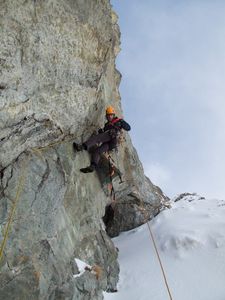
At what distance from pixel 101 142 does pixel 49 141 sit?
78.5 inches

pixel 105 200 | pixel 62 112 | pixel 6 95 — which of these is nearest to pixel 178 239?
pixel 105 200

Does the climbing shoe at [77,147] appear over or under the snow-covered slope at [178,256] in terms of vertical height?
over

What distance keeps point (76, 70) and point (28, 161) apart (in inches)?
85.0

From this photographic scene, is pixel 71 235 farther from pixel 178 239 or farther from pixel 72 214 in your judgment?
pixel 178 239

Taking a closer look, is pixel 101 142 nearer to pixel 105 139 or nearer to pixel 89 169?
pixel 105 139

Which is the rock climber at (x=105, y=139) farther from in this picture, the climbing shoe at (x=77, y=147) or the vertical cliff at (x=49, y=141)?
the vertical cliff at (x=49, y=141)

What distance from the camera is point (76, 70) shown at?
8.62 m

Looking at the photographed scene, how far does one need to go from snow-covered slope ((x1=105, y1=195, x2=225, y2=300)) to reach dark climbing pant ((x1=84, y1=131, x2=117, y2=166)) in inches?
142

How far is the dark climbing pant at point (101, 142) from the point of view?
9977mm

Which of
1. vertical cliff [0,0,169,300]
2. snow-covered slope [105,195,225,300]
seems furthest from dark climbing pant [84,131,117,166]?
snow-covered slope [105,195,225,300]

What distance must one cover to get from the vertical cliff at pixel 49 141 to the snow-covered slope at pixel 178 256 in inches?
40.2

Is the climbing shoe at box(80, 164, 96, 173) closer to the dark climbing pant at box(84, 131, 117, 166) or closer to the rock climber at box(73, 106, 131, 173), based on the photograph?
the rock climber at box(73, 106, 131, 173)

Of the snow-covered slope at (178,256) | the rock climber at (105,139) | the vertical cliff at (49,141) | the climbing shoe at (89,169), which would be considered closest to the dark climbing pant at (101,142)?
the rock climber at (105,139)

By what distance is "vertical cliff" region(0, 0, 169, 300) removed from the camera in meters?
6.98
